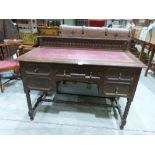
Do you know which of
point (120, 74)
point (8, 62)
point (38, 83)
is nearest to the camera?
point (120, 74)

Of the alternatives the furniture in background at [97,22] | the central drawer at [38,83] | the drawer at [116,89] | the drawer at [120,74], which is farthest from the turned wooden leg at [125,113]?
the furniture in background at [97,22]

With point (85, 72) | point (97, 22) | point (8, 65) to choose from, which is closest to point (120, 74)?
point (85, 72)

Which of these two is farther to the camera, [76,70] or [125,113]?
[125,113]

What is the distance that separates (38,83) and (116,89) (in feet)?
2.68

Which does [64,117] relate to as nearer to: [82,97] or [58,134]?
[58,134]

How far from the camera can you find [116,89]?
65.7 inches

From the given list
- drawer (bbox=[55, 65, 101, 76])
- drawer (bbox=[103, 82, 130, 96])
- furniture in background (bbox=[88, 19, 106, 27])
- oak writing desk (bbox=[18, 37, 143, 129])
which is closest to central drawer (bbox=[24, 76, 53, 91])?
oak writing desk (bbox=[18, 37, 143, 129])

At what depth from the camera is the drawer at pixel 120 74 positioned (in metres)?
1.56

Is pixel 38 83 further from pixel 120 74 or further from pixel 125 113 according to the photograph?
pixel 125 113

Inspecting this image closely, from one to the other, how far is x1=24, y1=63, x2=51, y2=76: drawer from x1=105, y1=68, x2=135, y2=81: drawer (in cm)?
59

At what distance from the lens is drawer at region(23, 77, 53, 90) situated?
5.66ft

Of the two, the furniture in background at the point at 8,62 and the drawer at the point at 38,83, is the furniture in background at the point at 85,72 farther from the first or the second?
the furniture in background at the point at 8,62

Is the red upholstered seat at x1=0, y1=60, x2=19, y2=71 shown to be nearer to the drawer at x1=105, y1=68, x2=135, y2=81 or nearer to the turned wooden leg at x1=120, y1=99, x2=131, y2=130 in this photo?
the drawer at x1=105, y1=68, x2=135, y2=81

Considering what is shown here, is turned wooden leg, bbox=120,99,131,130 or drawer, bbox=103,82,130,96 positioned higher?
drawer, bbox=103,82,130,96
